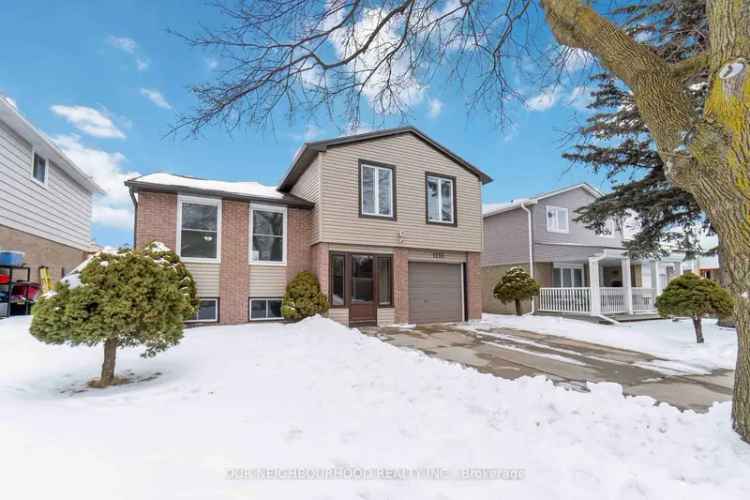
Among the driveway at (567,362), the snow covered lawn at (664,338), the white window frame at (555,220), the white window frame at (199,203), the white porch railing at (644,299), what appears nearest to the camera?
the driveway at (567,362)

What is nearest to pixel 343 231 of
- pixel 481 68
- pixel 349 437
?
pixel 481 68

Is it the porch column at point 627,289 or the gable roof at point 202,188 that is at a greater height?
the gable roof at point 202,188

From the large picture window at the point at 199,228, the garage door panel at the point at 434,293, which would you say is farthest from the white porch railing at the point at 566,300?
the large picture window at the point at 199,228

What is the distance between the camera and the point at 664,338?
9.84 meters

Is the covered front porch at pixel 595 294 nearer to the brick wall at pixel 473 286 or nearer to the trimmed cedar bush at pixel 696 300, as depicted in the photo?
the trimmed cedar bush at pixel 696 300

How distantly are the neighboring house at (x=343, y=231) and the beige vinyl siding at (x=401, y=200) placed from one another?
34 mm

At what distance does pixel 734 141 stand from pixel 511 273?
12.3 meters

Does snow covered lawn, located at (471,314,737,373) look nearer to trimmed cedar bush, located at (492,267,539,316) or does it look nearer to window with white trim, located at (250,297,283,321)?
trimmed cedar bush, located at (492,267,539,316)

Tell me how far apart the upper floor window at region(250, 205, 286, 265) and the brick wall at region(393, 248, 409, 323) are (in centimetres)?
361

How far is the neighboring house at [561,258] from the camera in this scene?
14.8m

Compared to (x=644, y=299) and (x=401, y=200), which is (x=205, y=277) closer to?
(x=401, y=200)

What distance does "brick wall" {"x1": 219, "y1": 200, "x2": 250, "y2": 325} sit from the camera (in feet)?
32.9

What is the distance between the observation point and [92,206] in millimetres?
16688

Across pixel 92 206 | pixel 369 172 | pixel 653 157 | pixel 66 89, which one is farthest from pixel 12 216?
pixel 653 157
